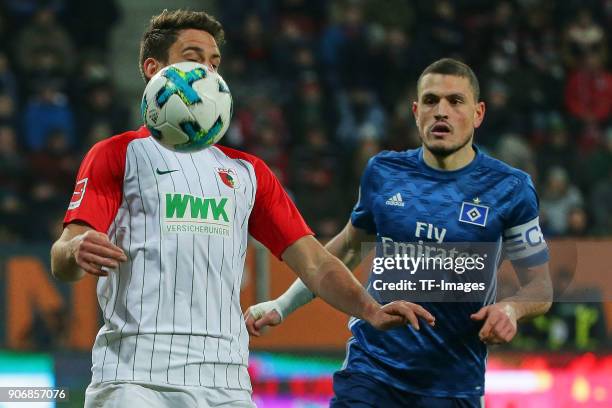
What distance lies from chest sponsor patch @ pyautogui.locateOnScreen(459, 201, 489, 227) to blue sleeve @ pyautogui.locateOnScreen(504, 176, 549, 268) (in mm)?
112

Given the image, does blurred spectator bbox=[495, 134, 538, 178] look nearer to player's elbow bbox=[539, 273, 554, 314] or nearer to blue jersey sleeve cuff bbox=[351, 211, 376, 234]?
blue jersey sleeve cuff bbox=[351, 211, 376, 234]

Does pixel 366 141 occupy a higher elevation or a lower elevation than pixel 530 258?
higher

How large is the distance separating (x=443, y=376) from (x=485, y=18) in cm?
1072

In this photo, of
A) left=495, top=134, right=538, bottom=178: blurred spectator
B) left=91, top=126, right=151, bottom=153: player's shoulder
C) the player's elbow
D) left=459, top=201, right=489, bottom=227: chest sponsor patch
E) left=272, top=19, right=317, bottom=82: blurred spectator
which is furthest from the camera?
left=272, top=19, right=317, bottom=82: blurred spectator

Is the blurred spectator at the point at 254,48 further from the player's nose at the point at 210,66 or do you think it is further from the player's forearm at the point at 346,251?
the player's nose at the point at 210,66

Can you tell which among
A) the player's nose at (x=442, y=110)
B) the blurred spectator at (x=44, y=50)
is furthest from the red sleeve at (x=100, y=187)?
the blurred spectator at (x=44, y=50)

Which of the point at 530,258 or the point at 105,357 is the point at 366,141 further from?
the point at 105,357

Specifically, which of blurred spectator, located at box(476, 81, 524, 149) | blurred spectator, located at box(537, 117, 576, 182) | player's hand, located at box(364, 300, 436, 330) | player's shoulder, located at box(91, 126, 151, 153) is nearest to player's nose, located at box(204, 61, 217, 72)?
player's shoulder, located at box(91, 126, 151, 153)

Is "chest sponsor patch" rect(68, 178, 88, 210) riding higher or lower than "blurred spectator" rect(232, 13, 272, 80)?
lower

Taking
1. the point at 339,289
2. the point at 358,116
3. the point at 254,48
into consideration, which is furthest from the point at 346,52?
the point at 339,289

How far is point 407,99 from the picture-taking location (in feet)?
45.5

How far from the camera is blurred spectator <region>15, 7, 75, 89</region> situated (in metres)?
13.2

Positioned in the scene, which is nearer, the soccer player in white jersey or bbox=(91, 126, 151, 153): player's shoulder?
the soccer player in white jersey

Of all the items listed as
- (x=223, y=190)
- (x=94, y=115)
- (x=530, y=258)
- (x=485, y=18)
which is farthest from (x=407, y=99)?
(x=223, y=190)
